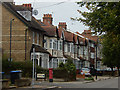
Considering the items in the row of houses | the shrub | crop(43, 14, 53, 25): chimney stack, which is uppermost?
crop(43, 14, 53, 25): chimney stack

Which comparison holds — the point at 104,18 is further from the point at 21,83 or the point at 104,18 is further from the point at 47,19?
the point at 47,19

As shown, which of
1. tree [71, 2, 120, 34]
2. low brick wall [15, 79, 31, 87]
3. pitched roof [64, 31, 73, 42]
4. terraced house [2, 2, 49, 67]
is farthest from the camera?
pitched roof [64, 31, 73, 42]

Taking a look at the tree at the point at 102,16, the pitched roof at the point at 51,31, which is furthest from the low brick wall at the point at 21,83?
the pitched roof at the point at 51,31

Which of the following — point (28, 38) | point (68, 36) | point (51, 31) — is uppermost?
point (51, 31)

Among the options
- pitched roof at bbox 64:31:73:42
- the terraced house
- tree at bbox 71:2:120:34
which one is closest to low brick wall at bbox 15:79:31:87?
tree at bbox 71:2:120:34

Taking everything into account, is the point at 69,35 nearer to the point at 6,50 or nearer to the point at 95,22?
the point at 6,50

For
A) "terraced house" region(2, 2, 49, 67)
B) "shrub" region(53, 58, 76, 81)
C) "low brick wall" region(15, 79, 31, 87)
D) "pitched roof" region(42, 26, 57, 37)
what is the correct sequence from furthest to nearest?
"pitched roof" region(42, 26, 57, 37) < "terraced house" region(2, 2, 49, 67) < "shrub" region(53, 58, 76, 81) < "low brick wall" region(15, 79, 31, 87)

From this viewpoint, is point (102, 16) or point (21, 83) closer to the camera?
point (102, 16)

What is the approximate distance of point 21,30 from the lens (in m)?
37.7

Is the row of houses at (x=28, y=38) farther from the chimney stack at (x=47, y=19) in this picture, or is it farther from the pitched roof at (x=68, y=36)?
the pitched roof at (x=68, y=36)

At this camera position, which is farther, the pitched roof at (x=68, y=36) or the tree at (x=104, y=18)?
the pitched roof at (x=68, y=36)

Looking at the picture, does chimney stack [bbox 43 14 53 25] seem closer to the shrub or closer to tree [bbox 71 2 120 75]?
the shrub

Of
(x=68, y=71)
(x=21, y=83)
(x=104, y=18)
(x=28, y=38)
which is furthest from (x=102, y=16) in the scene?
(x=28, y=38)

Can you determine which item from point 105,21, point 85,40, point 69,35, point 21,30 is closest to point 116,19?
point 105,21
